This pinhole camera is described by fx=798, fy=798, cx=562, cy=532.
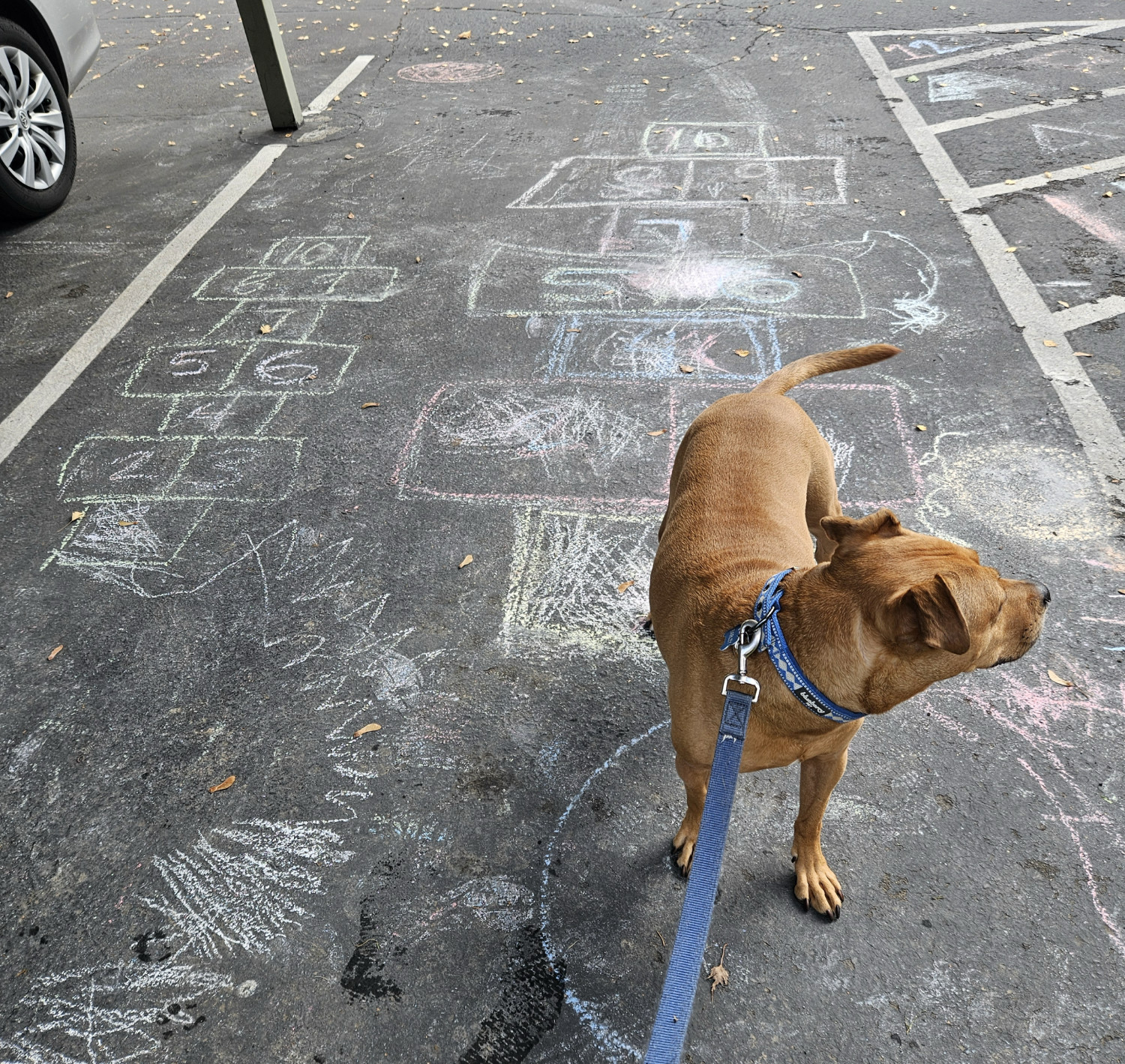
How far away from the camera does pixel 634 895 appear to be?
291 cm

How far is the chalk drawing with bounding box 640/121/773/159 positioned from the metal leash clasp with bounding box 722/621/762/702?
731 centimetres

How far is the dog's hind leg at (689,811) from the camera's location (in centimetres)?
273

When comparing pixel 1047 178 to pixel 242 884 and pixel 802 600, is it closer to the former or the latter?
pixel 802 600

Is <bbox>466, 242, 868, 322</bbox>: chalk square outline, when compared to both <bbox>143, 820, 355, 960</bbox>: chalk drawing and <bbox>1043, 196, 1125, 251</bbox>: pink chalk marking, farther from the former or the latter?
<bbox>143, 820, 355, 960</bbox>: chalk drawing

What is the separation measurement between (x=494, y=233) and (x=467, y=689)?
190 inches

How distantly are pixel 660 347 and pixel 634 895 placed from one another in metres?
3.83

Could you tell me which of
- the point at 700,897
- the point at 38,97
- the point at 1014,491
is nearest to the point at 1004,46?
the point at 1014,491

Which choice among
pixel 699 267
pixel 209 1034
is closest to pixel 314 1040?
pixel 209 1034

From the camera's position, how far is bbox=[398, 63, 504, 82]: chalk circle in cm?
1056

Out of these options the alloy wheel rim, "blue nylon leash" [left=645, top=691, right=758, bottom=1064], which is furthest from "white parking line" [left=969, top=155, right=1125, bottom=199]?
the alloy wheel rim

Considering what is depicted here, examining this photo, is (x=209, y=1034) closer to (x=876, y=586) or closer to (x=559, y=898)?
(x=559, y=898)

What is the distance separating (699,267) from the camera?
646 cm

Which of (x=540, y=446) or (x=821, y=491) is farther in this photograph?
(x=540, y=446)

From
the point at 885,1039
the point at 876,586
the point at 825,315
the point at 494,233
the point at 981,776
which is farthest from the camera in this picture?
the point at 494,233
